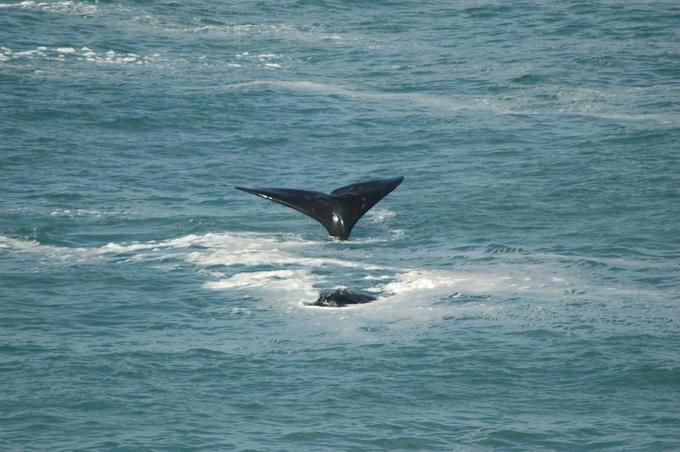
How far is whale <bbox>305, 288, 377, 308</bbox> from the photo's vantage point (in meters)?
20.4

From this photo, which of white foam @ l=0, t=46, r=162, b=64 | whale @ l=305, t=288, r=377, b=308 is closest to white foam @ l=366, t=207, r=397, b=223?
whale @ l=305, t=288, r=377, b=308

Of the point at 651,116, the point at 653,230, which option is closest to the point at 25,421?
the point at 653,230

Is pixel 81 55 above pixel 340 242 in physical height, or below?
above

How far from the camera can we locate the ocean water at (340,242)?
16.9m

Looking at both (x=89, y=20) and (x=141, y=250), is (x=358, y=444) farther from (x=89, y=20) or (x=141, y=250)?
(x=89, y=20)

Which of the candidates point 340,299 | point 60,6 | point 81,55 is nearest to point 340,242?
point 340,299

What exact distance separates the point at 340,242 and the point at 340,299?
12.2ft

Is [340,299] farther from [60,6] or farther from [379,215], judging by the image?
[60,6]

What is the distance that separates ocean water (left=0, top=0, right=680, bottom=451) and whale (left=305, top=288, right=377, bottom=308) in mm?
237

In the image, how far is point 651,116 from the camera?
33344 millimetres

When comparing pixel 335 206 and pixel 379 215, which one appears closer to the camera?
pixel 335 206

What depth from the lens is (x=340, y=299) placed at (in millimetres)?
20422

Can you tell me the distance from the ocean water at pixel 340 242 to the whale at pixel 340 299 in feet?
0.78

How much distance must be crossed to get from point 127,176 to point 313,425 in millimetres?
14179
